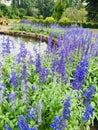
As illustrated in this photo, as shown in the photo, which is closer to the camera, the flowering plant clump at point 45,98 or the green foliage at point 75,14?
the flowering plant clump at point 45,98

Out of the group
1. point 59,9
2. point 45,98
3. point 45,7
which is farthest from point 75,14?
point 45,98

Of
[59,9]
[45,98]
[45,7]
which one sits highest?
[45,98]

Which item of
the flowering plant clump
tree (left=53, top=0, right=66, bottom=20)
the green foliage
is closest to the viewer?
the flowering plant clump

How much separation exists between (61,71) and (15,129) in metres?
1.20

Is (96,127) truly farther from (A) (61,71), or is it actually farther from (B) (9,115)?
(B) (9,115)

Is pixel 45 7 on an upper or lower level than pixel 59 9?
lower

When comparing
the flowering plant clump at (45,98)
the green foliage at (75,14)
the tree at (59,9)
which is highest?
the flowering plant clump at (45,98)

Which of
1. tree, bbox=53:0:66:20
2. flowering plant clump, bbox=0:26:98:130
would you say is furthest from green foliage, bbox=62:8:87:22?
flowering plant clump, bbox=0:26:98:130

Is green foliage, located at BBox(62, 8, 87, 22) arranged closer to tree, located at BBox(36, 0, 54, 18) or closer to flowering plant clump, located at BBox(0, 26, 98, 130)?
tree, located at BBox(36, 0, 54, 18)

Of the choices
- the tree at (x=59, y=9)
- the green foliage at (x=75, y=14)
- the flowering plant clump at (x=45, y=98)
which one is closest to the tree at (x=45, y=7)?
the green foliage at (x=75, y=14)

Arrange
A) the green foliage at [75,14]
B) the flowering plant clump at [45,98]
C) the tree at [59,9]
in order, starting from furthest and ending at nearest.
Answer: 1. the green foliage at [75,14]
2. the tree at [59,9]
3. the flowering plant clump at [45,98]

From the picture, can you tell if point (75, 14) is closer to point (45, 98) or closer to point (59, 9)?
point (59, 9)

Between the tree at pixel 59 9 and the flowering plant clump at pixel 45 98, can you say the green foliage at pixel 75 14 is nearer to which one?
the tree at pixel 59 9

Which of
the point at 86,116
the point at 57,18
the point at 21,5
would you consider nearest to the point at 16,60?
the point at 86,116
